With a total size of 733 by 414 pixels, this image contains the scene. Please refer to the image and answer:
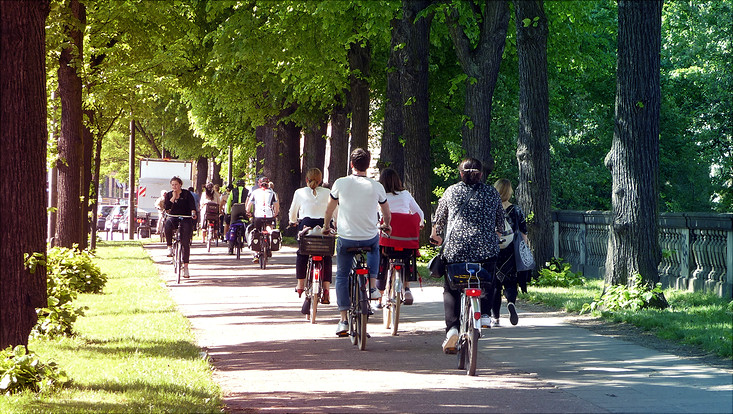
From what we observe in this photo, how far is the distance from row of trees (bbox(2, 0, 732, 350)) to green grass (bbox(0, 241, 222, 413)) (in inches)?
135

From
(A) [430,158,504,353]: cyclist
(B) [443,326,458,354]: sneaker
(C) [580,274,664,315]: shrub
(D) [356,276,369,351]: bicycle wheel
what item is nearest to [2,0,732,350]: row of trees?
(C) [580,274,664,315]: shrub

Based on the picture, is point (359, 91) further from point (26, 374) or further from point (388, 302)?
point (26, 374)

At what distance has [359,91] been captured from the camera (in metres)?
28.8

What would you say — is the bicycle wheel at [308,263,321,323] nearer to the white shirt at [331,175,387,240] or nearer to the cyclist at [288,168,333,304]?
the cyclist at [288,168,333,304]

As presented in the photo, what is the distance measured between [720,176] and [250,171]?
874 inches

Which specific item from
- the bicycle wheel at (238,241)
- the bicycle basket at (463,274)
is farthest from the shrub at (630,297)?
the bicycle wheel at (238,241)

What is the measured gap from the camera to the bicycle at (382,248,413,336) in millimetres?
12306

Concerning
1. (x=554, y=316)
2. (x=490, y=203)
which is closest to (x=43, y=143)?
(x=490, y=203)

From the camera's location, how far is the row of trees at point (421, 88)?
52.6 feet

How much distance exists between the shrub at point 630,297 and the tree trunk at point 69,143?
9.54 m

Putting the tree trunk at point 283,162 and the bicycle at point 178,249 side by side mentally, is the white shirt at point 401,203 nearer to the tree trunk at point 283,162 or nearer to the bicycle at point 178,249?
the bicycle at point 178,249

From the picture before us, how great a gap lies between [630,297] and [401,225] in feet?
11.2

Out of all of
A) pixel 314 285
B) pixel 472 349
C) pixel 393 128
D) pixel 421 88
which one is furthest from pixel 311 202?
pixel 393 128

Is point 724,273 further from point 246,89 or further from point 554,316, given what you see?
point 246,89
